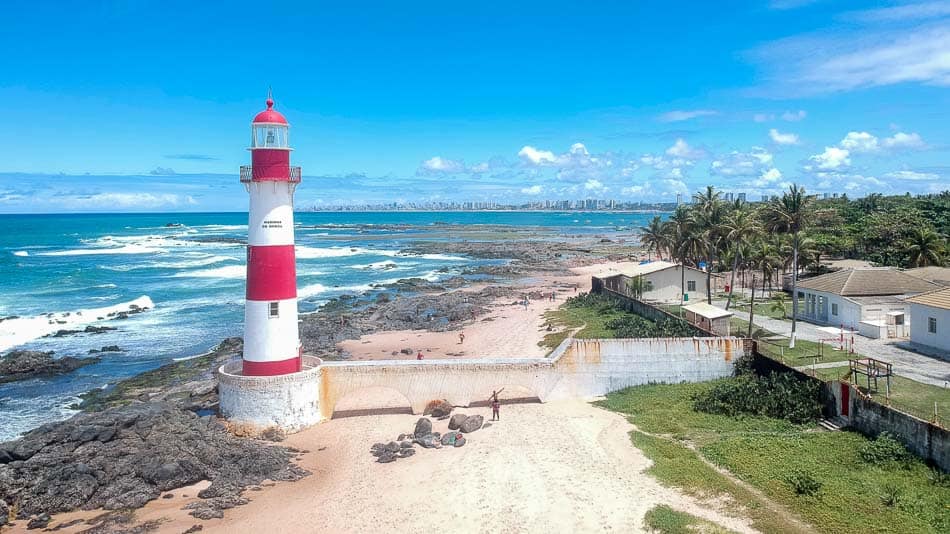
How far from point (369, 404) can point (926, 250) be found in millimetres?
33775

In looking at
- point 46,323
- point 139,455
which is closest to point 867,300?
point 139,455

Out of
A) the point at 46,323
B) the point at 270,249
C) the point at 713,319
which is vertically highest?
the point at 270,249

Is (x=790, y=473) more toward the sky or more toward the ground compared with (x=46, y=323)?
more toward the sky

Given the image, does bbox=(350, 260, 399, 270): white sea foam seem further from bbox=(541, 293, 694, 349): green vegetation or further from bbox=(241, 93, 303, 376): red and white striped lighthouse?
bbox=(241, 93, 303, 376): red and white striped lighthouse

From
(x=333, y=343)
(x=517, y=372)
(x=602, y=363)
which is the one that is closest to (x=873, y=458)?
(x=602, y=363)

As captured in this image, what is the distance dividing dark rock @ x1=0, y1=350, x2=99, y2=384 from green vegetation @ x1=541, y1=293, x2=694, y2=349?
2309cm

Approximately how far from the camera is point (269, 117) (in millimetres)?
20281

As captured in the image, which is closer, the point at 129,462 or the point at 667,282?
the point at 129,462

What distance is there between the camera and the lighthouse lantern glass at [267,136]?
20156mm

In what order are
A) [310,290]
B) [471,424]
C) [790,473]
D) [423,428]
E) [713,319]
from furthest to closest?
[310,290] → [713,319] → [471,424] → [423,428] → [790,473]

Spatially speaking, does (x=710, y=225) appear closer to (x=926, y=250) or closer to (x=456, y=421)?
(x=926, y=250)

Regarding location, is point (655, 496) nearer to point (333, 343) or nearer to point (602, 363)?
point (602, 363)

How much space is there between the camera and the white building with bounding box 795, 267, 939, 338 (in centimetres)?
2750

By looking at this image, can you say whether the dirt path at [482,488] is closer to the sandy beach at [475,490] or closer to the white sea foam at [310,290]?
the sandy beach at [475,490]
